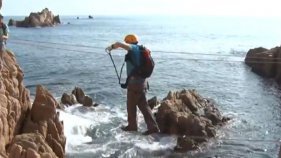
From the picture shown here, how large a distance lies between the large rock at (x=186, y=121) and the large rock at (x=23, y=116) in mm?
9386

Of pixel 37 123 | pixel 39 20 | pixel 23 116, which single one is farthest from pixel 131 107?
pixel 39 20

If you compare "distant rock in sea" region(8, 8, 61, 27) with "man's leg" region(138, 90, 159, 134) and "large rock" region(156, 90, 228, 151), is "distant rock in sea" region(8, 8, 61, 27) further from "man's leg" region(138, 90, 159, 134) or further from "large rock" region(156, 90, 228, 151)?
"man's leg" region(138, 90, 159, 134)

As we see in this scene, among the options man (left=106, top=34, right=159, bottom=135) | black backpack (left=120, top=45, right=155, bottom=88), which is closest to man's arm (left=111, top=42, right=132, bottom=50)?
man (left=106, top=34, right=159, bottom=135)

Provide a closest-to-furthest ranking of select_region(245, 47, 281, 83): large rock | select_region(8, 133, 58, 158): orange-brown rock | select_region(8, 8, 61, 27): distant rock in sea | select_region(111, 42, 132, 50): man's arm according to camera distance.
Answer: select_region(111, 42, 132, 50): man's arm, select_region(8, 133, 58, 158): orange-brown rock, select_region(245, 47, 281, 83): large rock, select_region(8, 8, 61, 27): distant rock in sea

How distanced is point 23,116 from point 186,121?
12505mm

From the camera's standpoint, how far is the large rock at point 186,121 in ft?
92.0

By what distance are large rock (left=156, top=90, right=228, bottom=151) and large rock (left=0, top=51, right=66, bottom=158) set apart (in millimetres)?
9386

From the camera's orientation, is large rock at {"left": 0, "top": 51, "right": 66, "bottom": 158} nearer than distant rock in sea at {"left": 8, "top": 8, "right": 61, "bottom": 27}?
Yes

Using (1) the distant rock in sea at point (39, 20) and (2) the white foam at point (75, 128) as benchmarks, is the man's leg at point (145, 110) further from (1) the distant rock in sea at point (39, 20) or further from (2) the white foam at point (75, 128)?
(1) the distant rock in sea at point (39, 20)

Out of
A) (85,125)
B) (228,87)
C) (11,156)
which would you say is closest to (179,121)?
(85,125)

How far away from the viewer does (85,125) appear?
31484mm

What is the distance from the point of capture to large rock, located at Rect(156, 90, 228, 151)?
1104 inches

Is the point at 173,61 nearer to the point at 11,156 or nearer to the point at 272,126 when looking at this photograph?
the point at 272,126

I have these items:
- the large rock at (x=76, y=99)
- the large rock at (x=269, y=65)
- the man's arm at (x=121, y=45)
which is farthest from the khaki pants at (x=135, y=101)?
the large rock at (x=269, y=65)
